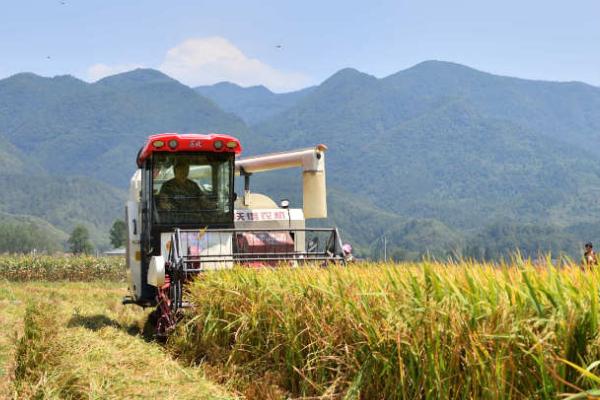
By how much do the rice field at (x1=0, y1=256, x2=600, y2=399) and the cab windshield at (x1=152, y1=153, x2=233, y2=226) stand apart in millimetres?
2620

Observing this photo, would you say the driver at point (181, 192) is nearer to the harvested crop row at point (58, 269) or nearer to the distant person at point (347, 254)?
the distant person at point (347, 254)

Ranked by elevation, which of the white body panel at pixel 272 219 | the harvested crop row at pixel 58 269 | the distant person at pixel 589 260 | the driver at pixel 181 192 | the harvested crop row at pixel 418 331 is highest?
the driver at pixel 181 192

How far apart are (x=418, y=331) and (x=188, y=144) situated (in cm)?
816

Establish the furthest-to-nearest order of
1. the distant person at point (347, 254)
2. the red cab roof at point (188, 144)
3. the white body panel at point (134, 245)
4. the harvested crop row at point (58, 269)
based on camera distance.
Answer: the harvested crop row at point (58, 269)
the white body panel at point (134, 245)
the red cab roof at point (188, 144)
the distant person at point (347, 254)

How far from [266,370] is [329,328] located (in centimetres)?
136

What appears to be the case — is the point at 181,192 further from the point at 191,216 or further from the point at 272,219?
the point at 272,219

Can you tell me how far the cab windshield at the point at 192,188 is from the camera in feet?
42.2

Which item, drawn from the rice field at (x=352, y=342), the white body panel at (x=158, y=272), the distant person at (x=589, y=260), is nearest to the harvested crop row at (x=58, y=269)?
the white body panel at (x=158, y=272)

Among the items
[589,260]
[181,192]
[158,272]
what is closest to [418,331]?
[589,260]

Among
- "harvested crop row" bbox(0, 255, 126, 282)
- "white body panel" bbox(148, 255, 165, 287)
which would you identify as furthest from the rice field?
"harvested crop row" bbox(0, 255, 126, 282)

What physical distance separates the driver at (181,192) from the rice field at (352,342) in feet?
8.92

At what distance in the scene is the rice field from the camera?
4.65 metres

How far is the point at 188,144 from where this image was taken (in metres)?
13.0

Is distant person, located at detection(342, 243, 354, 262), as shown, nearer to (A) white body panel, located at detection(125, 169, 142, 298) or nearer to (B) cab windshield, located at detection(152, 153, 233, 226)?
(B) cab windshield, located at detection(152, 153, 233, 226)
